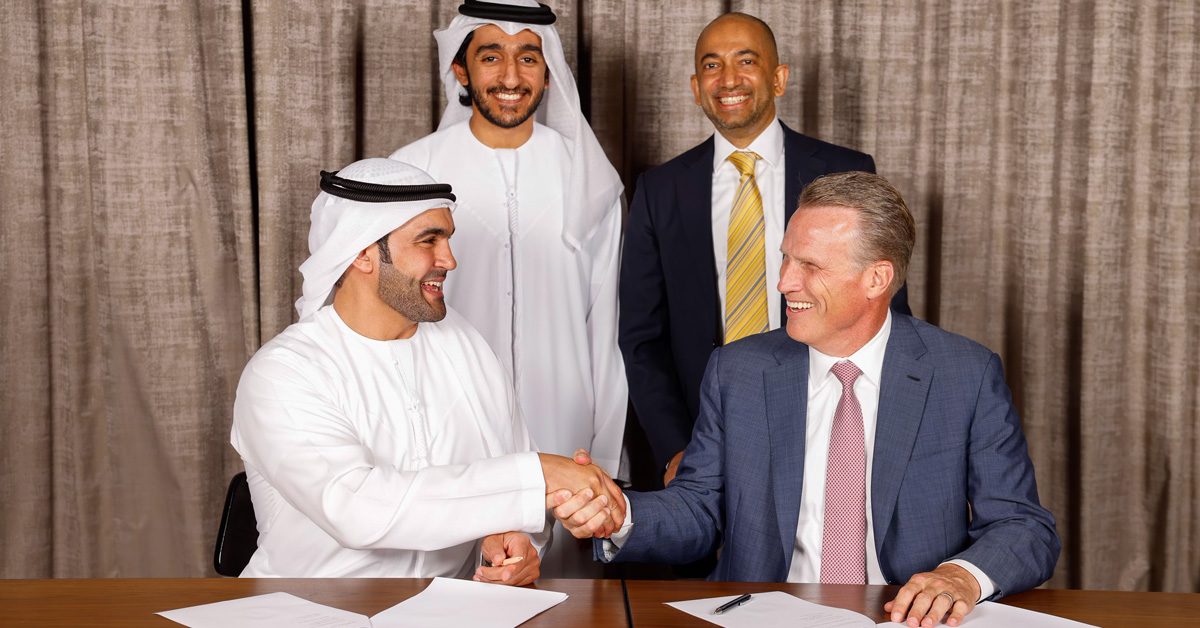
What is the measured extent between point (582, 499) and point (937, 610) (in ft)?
2.33

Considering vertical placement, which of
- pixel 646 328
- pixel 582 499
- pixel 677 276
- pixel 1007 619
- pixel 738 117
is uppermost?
pixel 738 117

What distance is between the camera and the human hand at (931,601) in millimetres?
1628

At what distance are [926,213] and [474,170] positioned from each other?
1.70 m

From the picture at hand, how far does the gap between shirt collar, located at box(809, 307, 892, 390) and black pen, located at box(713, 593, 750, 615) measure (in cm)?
62

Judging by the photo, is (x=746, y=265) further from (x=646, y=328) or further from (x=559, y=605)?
(x=559, y=605)

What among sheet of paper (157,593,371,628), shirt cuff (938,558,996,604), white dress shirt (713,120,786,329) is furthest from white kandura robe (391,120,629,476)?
shirt cuff (938,558,996,604)

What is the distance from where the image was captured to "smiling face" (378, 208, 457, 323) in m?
2.26

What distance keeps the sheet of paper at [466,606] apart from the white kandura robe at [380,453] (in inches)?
9.5

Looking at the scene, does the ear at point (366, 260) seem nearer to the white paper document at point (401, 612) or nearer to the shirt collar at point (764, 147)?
the white paper document at point (401, 612)

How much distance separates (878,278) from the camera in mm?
2117

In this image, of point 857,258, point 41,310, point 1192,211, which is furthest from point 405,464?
point 1192,211

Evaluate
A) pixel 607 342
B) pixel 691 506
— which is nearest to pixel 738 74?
pixel 607 342

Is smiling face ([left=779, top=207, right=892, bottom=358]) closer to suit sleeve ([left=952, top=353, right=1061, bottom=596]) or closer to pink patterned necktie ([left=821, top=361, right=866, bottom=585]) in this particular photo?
pink patterned necktie ([left=821, top=361, right=866, bottom=585])

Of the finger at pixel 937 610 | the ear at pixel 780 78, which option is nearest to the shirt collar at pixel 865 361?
the finger at pixel 937 610
